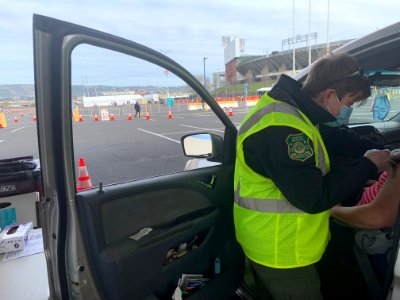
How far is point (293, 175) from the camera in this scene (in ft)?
4.33

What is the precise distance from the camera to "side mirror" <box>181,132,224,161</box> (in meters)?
2.13

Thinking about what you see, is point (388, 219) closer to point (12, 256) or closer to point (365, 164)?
point (365, 164)

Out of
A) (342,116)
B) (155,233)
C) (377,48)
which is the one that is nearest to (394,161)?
(342,116)

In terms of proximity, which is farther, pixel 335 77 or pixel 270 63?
pixel 270 63

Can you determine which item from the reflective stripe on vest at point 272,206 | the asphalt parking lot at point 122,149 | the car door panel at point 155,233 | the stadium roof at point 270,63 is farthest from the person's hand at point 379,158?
the stadium roof at point 270,63

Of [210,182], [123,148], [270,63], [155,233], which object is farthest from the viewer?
[270,63]

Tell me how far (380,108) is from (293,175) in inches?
97.0

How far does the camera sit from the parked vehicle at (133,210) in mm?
1267

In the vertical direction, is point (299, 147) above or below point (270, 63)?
below

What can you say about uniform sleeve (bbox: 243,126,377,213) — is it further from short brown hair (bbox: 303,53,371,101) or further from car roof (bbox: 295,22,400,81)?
car roof (bbox: 295,22,400,81)

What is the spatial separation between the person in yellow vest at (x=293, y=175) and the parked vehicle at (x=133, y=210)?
0.34 m

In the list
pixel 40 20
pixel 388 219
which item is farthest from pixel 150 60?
pixel 388 219

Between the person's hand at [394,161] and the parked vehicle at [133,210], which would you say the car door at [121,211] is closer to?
the parked vehicle at [133,210]

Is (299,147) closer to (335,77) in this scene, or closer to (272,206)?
(272,206)
